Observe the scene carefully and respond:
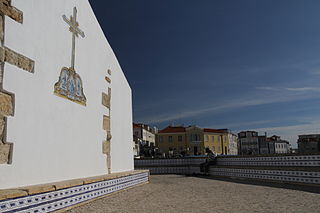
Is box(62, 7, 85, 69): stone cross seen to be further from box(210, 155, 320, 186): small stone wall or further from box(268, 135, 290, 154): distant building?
box(268, 135, 290, 154): distant building

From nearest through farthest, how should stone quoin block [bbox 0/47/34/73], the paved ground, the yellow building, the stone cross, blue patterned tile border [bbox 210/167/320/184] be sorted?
stone quoin block [bbox 0/47/34/73], the paved ground, the stone cross, blue patterned tile border [bbox 210/167/320/184], the yellow building

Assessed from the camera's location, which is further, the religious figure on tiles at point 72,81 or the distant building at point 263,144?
the distant building at point 263,144

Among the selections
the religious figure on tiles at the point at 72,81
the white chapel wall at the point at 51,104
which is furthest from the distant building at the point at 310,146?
the religious figure on tiles at the point at 72,81

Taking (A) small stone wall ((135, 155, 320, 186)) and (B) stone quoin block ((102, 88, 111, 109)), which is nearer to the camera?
(B) stone quoin block ((102, 88, 111, 109))

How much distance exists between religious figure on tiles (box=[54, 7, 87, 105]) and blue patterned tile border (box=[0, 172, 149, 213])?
5.51ft

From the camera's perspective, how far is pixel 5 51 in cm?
342

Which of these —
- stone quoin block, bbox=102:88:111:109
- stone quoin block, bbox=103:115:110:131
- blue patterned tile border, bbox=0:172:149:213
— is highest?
stone quoin block, bbox=102:88:111:109

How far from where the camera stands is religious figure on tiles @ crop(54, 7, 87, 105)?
4.55 meters

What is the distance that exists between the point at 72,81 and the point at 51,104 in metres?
0.84

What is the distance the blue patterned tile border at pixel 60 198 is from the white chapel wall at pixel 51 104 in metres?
0.32

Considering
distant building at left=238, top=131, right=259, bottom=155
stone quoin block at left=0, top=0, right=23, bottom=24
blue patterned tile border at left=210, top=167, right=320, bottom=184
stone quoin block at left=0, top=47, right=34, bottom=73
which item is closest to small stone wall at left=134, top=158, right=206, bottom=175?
blue patterned tile border at left=210, top=167, right=320, bottom=184

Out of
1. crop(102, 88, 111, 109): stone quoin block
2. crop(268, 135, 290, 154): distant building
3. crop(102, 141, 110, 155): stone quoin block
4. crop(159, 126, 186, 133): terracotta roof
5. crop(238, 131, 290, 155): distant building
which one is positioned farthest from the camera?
crop(268, 135, 290, 154): distant building

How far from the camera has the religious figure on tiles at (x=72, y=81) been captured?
4.55 meters

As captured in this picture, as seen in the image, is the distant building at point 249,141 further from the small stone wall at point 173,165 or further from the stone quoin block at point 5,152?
the stone quoin block at point 5,152
